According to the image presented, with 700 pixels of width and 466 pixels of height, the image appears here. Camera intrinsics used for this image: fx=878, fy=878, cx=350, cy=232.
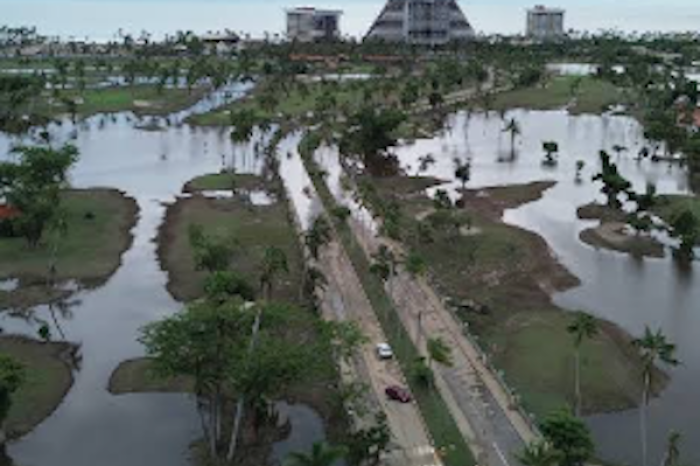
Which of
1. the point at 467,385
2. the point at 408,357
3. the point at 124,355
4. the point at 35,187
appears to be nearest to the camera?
the point at 467,385

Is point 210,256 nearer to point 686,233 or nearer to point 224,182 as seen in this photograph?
point 224,182

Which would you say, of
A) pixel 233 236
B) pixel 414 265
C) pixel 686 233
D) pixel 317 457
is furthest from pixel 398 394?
pixel 686 233

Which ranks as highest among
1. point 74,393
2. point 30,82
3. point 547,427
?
point 30,82

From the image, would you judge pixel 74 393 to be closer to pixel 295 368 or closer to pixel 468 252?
pixel 295 368

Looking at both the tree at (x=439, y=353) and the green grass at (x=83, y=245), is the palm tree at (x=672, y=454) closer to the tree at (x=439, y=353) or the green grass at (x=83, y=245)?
the tree at (x=439, y=353)

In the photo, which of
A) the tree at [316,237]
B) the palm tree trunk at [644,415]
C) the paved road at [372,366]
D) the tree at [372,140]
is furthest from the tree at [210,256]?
the tree at [372,140]

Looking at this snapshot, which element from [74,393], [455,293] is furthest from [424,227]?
[74,393]
